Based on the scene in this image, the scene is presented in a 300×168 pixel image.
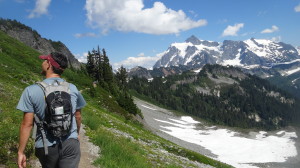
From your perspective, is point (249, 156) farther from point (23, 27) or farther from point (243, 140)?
point (23, 27)

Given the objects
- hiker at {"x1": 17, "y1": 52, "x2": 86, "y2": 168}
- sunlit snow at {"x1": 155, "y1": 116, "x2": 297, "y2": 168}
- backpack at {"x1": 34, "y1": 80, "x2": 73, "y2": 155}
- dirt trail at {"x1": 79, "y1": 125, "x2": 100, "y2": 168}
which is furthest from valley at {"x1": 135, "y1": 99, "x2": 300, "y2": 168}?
backpack at {"x1": 34, "y1": 80, "x2": 73, "y2": 155}

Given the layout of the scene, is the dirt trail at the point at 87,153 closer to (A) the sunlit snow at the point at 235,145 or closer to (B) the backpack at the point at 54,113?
(B) the backpack at the point at 54,113

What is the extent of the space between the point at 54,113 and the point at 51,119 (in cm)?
16

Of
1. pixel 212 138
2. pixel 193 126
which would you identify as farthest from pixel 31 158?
pixel 193 126

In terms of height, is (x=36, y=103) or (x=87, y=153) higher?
(x=36, y=103)

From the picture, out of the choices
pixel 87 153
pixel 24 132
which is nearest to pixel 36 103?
pixel 24 132

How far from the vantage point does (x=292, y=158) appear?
10231 centimetres

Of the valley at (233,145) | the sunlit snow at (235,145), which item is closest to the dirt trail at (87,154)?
the valley at (233,145)

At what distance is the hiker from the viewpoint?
19.7 feet

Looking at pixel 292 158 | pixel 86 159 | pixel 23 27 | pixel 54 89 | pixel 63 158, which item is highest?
pixel 23 27

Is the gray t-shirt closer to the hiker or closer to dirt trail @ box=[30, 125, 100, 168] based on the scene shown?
the hiker

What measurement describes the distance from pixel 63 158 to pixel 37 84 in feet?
5.67

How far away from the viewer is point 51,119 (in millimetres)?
6168

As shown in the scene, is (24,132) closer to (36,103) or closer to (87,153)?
(36,103)
